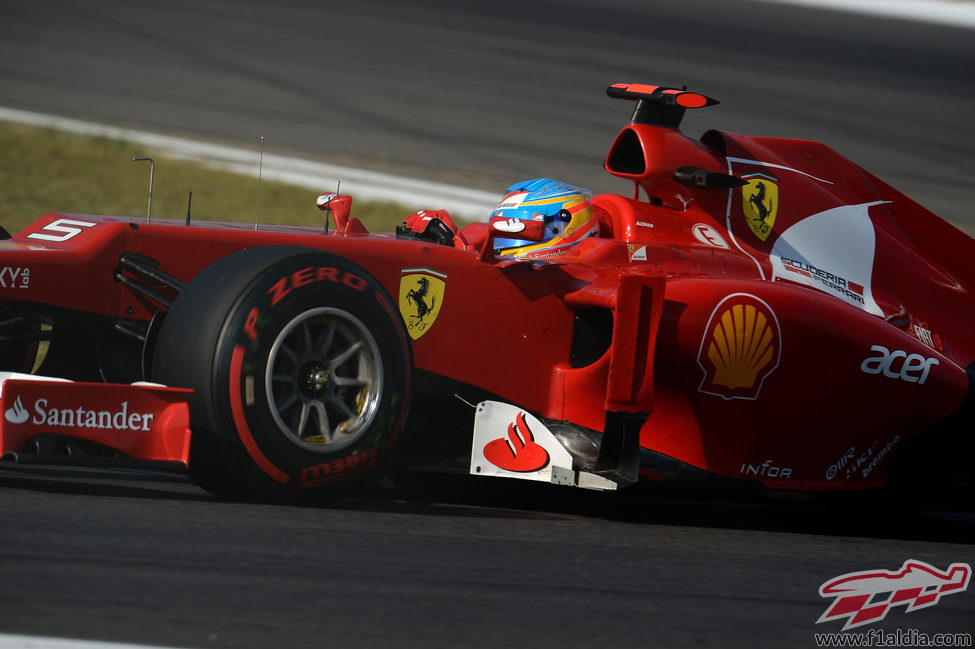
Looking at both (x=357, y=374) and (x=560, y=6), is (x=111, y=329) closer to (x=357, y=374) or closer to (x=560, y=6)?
(x=357, y=374)

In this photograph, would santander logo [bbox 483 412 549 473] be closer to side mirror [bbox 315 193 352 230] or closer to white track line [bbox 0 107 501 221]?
side mirror [bbox 315 193 352 230]

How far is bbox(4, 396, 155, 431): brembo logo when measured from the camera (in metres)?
3.69

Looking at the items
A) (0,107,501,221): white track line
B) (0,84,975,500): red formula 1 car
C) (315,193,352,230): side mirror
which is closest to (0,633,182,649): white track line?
(0,84,975,500): red formula 1 car

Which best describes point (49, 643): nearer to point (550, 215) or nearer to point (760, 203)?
point (550, 215)

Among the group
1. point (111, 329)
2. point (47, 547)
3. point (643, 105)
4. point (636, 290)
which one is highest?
point (643, 105)

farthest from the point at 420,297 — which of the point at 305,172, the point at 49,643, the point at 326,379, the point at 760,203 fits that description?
the point at 305,172

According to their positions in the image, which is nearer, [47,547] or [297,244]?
[47,547]

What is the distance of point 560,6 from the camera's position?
66.7 ft

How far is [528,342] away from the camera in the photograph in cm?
453

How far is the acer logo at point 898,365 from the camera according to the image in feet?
15.4

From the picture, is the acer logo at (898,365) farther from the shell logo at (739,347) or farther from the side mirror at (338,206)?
the side mirror at (338,206)

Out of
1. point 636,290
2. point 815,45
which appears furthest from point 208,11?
point 636,290

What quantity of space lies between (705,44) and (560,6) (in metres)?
3.13

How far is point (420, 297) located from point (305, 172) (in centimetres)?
707
